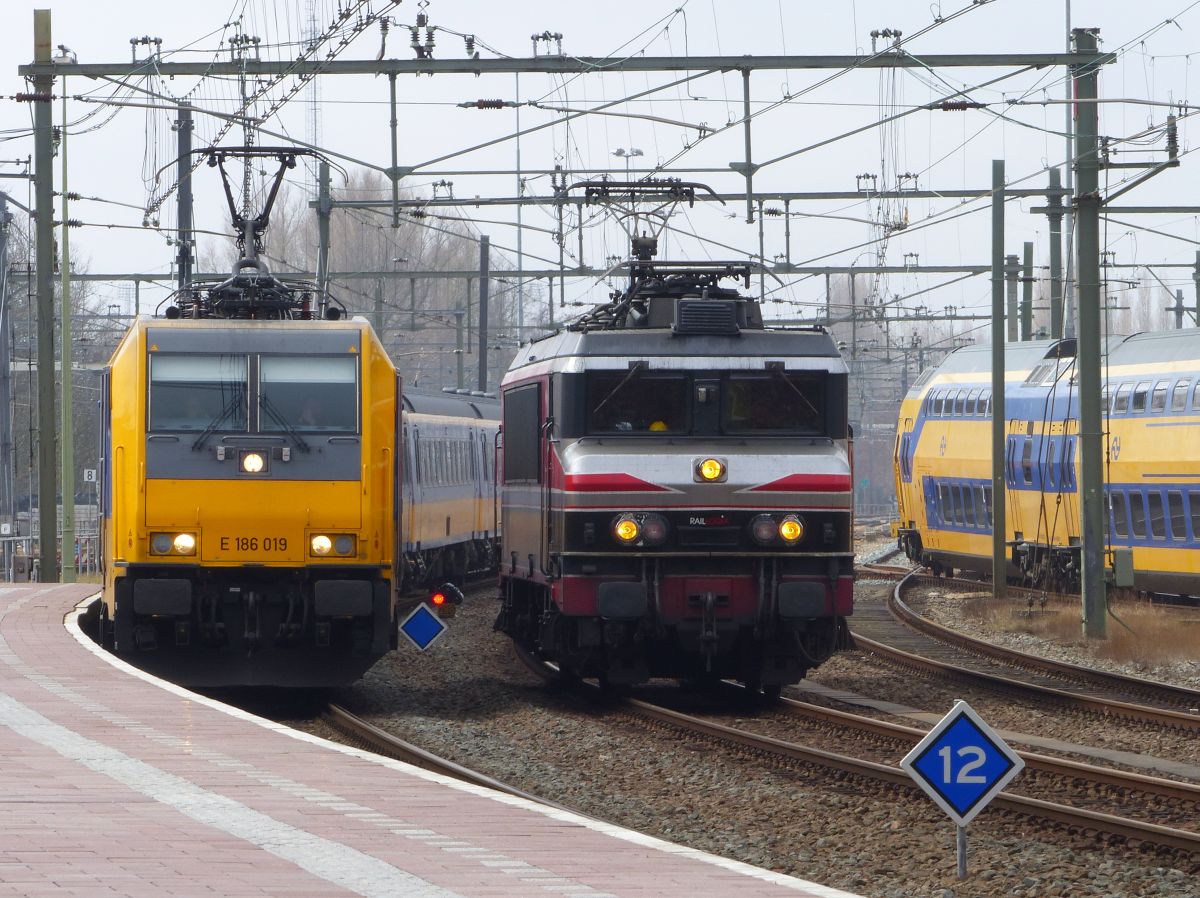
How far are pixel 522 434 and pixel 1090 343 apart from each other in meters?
9.02

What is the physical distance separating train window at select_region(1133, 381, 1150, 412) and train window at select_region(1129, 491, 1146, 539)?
1400 mm

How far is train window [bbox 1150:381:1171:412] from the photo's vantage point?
101 ft

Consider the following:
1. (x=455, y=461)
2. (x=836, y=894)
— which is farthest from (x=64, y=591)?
(x=836, y=894)

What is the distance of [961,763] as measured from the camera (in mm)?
9539

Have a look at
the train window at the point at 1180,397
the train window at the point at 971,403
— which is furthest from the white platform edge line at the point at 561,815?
the train window at the point at 971,403

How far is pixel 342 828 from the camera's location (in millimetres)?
8375

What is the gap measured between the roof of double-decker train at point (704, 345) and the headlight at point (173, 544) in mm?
3530

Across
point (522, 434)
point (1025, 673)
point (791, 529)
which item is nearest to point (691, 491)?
point (791, 529)

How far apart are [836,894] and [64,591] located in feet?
60.8

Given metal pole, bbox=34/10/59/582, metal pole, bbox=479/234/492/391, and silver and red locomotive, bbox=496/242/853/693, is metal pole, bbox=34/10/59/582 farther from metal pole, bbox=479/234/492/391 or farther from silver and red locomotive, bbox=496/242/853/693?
metal pole, bbox=479/234/492/391

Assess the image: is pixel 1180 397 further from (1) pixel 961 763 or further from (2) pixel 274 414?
(1) pixel 961 763

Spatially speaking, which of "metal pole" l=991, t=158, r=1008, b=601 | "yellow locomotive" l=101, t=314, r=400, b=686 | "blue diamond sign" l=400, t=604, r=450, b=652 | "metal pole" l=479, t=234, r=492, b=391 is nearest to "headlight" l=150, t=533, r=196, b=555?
"yellow locomotive" l=101, t=314, r=400, b=686

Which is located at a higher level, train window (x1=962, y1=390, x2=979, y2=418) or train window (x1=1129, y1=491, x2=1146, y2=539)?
train window (x1=962, y1=390, x2=979, y2=418)

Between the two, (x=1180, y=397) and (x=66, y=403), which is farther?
(x=66, y=403)
